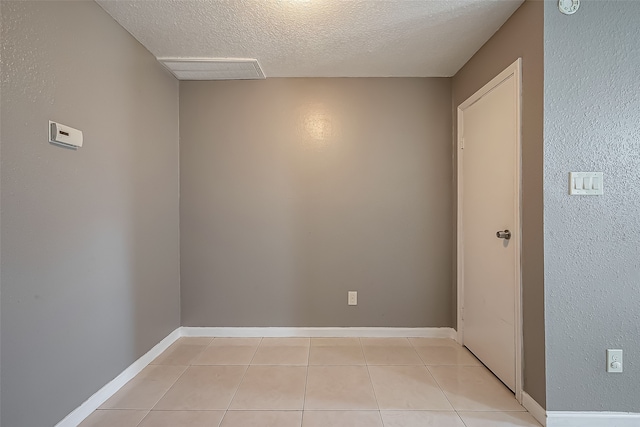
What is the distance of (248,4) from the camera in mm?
1709

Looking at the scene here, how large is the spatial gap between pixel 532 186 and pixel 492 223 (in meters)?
0.46

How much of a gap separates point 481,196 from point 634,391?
128 cm

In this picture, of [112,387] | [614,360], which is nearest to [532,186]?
[614,360]

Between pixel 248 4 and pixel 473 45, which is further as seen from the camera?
pixel 473 45

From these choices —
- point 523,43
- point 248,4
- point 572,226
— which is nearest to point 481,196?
point 572,226

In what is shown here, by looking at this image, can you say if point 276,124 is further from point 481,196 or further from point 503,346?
point 503,346

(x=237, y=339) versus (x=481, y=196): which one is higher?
(x=481, y=196)

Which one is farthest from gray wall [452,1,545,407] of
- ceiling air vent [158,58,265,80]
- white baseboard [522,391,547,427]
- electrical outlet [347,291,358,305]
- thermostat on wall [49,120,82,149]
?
thermostat on wall [49,120,82,149]

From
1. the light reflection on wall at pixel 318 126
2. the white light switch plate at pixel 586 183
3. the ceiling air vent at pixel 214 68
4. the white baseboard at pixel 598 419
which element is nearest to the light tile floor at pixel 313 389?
the white baseboard at pixel 598 419

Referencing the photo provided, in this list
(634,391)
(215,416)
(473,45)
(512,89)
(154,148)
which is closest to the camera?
(634,391)

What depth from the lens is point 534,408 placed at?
1.63 meters

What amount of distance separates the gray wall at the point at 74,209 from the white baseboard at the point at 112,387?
0.04 metres

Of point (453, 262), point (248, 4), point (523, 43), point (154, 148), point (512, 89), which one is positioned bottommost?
point (453, 262)

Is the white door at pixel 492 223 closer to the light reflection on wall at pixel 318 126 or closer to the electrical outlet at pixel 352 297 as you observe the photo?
the electrical outlet at pixel 352 297
